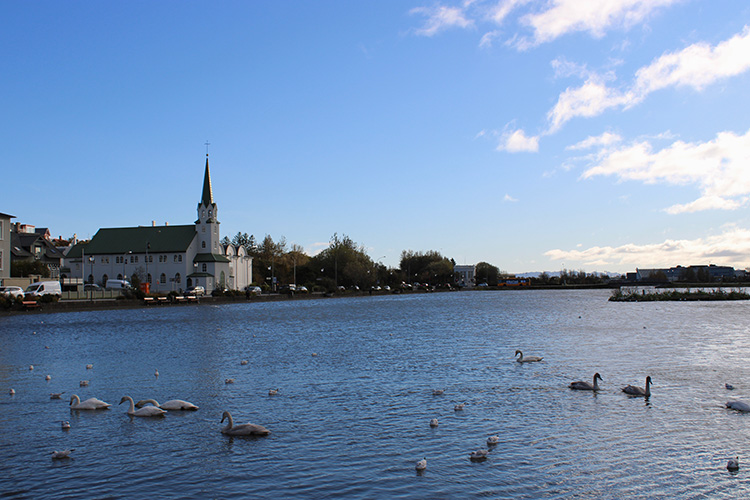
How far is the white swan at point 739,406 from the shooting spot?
55.2 ft

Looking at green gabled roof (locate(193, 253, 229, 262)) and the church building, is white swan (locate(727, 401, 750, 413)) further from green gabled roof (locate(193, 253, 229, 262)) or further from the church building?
green gabled roof (locate(193, 253, 229, 262))

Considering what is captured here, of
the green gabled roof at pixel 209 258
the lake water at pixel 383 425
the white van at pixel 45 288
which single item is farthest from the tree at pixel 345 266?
the lake water at pixel 383 425

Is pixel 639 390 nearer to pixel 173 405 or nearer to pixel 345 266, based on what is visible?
pixel 173 405

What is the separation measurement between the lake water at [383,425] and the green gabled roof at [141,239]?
9215 centimetres

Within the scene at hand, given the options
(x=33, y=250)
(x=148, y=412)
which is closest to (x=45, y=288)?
(x=33, y=250)

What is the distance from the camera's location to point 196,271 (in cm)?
12094

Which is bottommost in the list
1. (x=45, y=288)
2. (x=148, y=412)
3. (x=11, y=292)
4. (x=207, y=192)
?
(x=148, y=412)

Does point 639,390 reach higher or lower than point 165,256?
lower

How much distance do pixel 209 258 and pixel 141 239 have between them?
16616 mm

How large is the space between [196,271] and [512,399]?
11000cm

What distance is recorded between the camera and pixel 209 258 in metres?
121

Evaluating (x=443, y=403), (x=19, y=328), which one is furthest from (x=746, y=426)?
(x=19, y=328)

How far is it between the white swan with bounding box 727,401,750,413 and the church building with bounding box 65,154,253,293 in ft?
356

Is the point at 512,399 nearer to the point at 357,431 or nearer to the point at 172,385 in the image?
the point at 357,431
